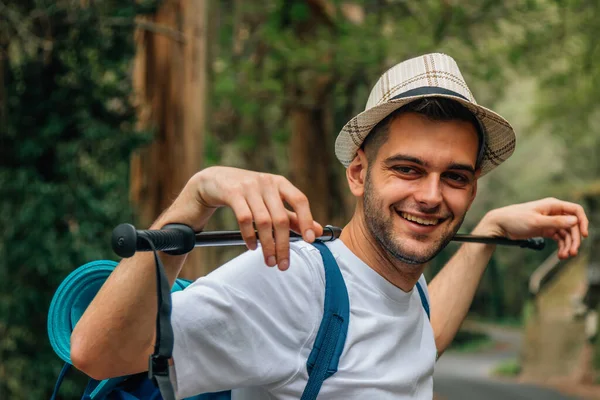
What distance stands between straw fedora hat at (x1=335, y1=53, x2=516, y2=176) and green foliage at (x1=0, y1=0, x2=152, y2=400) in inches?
175

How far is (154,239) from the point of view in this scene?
156 centimetres

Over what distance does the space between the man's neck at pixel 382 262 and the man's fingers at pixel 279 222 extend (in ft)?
2.30

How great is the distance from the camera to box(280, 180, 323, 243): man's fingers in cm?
161

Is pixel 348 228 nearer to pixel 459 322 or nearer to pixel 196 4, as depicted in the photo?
pixel 459 322

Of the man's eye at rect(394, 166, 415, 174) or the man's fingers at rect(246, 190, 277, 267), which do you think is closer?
the man's fingers at rect(246, 190, 277, 267)

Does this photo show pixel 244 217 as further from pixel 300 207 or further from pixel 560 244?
pixel 560 244

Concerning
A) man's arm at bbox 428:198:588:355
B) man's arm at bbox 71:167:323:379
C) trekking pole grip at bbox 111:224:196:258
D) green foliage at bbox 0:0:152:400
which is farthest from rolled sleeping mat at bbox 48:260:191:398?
green foliage at bbox 0:0:152:400

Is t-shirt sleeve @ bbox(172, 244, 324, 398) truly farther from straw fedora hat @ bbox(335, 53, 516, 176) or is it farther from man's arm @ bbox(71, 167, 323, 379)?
straw fedora hat @ bbox(335, 53, 516, 176)

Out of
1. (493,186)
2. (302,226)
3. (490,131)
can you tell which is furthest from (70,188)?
(493,186)

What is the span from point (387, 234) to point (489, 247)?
0.95 meters

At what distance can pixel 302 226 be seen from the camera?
162cm

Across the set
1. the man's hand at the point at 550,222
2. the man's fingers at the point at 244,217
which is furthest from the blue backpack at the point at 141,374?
the man's hand at the point at 550,222

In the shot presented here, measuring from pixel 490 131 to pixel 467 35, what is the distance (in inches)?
399

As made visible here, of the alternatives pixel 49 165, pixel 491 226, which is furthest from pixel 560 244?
pixel 49 165
